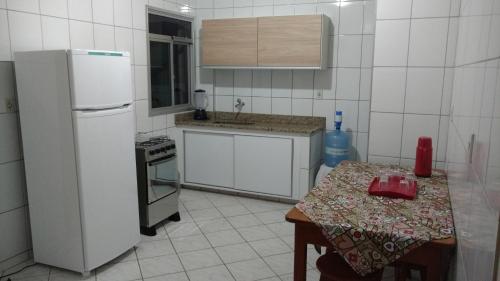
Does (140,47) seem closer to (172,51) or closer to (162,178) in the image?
(172,51)

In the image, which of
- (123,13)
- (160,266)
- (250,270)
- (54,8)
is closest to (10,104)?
(54,8)

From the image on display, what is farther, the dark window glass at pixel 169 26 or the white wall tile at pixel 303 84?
the white wall tile at pixel 303 84

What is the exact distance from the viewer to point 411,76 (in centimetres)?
293

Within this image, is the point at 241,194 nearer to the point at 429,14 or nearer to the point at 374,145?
the point at 374,145

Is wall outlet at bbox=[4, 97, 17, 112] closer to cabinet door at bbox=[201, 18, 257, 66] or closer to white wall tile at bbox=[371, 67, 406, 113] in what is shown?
cabinet door at bbox=[201, 18, 257, 66]

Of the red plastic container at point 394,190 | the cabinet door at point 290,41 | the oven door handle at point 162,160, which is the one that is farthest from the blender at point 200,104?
the red plastic container at point 394,190

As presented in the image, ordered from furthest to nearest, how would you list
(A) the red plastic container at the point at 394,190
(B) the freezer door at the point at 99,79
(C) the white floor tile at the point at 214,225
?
(C) the white floor tile at the point at 214,225
(B) the freezer door at the point at 99,79
(A) the red plastic container at the point at 394,190

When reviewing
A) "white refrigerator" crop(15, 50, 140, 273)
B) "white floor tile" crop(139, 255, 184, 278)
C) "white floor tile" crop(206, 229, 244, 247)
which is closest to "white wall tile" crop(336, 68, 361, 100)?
"white floor tile" crop(206, 229, 244, 247)

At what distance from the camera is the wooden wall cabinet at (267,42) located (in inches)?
155

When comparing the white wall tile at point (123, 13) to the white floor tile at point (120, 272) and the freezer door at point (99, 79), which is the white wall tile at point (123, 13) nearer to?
the freezer door at point (99, 79)

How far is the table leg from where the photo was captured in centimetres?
184

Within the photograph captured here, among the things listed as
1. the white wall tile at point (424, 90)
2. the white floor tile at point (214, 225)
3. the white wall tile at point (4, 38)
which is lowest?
the white floor tile at point (214, 225)

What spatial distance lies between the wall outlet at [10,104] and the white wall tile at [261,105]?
102 inches

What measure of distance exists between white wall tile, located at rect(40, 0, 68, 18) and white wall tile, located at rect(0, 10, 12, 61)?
0.31 meters
